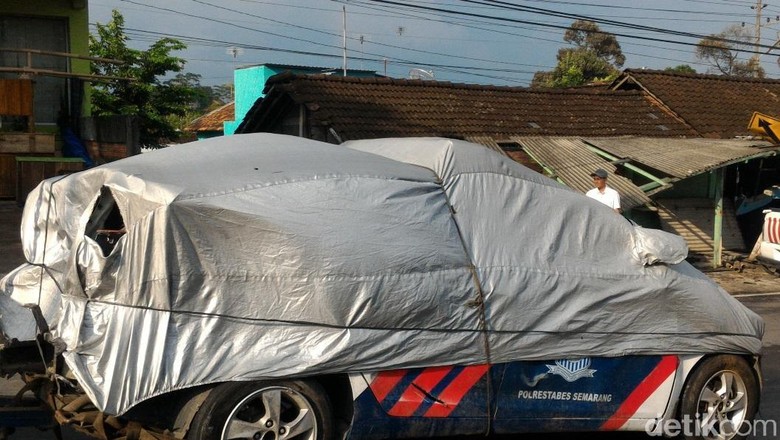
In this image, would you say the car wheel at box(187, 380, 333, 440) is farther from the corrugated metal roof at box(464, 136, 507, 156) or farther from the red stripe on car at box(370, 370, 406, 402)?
the corrugated metal roof at box(464, 136, 507, 156)

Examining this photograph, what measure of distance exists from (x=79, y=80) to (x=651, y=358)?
14.3 metres

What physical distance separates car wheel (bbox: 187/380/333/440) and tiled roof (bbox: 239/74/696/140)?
426 inches

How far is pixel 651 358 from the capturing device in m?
5.48

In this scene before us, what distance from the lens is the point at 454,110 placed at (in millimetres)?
17672

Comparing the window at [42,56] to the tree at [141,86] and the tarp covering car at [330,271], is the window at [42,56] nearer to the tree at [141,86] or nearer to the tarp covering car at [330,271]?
the tree at [141,86]

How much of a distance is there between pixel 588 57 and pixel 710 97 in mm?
28837

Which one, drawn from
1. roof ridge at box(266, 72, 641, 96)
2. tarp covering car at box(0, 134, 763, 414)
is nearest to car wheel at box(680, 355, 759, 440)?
tarp covering car at box(0, 134, 763, 414)

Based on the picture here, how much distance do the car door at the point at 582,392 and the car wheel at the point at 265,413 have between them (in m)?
1.06

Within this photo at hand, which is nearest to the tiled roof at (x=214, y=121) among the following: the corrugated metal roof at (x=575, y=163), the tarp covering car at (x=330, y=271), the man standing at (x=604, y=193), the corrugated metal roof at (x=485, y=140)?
the corrugated metal roof at (x=485, y=140)

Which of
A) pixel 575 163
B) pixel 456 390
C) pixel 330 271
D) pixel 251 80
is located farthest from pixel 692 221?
pixel 251 80

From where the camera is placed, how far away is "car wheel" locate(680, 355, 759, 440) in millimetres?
5648

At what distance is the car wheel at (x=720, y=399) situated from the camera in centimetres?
565

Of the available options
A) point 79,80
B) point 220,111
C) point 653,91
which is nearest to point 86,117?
point 79,80

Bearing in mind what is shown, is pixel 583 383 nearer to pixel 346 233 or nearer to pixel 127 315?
pixel 346 233
